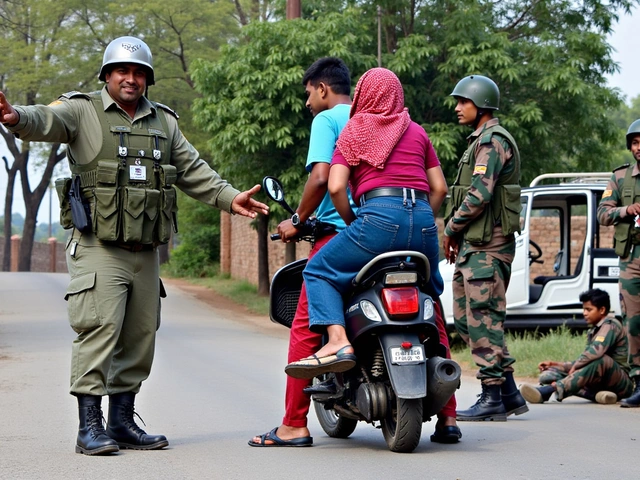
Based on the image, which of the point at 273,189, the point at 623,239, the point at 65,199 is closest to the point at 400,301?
the point at 273,189

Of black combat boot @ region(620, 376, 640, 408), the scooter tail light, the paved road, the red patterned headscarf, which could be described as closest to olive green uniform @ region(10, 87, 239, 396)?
the paved road

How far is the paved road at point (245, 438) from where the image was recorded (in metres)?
→ 5.14

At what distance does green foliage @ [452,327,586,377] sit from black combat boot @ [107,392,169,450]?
5.82 metres

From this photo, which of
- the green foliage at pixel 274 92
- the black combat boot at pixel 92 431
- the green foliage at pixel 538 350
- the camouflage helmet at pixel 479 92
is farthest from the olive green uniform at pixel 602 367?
the green foliage at pixel 274 92

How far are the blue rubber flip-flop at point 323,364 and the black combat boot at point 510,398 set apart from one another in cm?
214

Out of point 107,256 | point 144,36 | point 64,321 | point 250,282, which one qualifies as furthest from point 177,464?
point 144,36

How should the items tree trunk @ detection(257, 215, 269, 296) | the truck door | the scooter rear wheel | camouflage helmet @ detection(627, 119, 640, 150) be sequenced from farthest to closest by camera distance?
tree trunk @ detection(257, 215, 269, 296) → the truck door → camouflage helmet @ detection(627, 119, 640, 150) → the scooter rear wheel

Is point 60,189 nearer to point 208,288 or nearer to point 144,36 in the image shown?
point 208,288

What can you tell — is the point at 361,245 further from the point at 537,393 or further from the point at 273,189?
the point at 537,393

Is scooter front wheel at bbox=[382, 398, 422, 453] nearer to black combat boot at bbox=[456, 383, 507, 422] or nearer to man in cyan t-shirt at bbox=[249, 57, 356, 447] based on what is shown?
man in cyan t-shirt at bbox=[249, 57, 356, 447]

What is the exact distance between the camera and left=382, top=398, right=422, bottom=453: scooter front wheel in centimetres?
527

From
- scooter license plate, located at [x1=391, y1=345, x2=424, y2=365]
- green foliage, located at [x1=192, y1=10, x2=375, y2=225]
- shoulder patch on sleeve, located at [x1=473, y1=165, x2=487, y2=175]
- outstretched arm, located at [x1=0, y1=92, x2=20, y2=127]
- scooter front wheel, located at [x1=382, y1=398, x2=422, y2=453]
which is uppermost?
green foliage, located at [x1=192, y1=10, x2=375, y2=225]

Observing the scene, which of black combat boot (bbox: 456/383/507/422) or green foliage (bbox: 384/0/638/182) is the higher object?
green foliage (bbox: 384/0/638/182)

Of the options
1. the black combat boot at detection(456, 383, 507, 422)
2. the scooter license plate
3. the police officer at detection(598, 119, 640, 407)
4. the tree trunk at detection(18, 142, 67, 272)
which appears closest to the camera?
the scooter license plate
